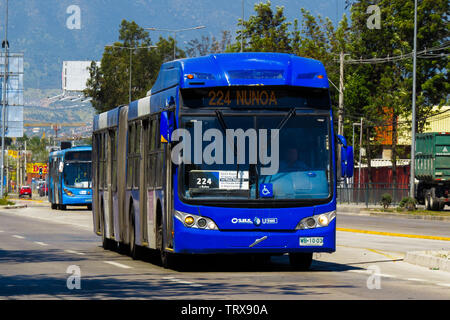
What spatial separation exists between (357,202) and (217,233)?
54.3 meters

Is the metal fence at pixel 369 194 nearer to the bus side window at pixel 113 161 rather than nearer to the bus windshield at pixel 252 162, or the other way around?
the bus side window at pixel 113 161

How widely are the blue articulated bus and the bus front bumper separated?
2cm

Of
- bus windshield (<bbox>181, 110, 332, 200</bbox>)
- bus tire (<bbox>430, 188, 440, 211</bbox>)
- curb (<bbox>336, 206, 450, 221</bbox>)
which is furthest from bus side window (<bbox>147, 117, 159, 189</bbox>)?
bus tire (<bbox>430, 188, 440, 211</bbox>)

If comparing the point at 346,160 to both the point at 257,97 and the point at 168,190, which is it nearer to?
the point at 257,97

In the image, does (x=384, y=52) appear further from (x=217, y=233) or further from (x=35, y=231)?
(x=217, y=233)

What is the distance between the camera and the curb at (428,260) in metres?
20.0

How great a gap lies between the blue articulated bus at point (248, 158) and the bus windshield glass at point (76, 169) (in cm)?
3953

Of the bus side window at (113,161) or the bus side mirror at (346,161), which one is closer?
the bus side mirror at (346,161)

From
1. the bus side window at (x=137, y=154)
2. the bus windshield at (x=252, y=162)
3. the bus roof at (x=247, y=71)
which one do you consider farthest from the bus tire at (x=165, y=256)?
the bus roof at (x=247, y=71)

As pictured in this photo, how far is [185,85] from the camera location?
18.6 m

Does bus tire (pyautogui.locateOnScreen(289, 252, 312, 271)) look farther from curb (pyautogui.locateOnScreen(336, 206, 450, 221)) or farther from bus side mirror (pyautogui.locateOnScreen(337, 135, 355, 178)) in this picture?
curb (pyautogui.locateOnScreen(336, 206, 450, 221))

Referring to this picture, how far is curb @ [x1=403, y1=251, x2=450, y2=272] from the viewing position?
65.6 ft

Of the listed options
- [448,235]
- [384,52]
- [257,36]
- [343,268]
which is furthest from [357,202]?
[343,268]

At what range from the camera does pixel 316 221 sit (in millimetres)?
18562
